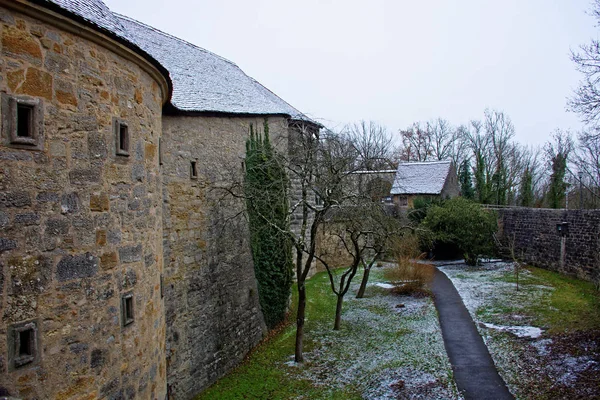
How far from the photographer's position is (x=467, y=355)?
1006cm

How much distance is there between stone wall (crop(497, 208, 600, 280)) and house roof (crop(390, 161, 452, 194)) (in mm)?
7692

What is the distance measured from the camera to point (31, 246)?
11.5 feet

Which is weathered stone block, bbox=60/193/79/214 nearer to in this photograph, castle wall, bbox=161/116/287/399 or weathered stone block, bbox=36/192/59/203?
weathered stone block, bbox=36/192/59/203

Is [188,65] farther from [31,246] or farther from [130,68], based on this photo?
[31,246]

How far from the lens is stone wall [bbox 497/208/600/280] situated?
16391 millimetres

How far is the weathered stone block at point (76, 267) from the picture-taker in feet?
12.3

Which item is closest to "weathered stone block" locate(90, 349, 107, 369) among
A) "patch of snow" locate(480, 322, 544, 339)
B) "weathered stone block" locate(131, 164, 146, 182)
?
"weathered stone block" locate(131, 164, 146, 182)

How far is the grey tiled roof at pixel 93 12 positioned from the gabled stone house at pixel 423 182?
1077 inches

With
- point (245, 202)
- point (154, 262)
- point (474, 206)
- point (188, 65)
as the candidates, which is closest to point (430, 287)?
point (474, 206)

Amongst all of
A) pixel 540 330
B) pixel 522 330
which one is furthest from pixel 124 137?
pixel 540 330

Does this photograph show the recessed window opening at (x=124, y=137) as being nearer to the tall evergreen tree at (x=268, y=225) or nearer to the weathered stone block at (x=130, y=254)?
the weathered stone block at (x=130, y=254)

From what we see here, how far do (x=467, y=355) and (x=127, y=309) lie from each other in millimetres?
8101

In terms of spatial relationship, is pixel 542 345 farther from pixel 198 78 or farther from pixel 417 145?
pixel 417 145

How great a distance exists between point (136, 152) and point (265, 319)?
26.6ft
